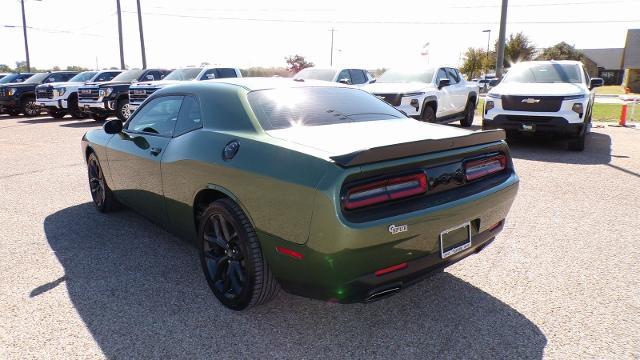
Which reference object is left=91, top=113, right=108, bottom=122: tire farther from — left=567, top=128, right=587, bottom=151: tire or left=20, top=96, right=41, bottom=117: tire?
left=567, top=128, right=587, bottom=151: tire

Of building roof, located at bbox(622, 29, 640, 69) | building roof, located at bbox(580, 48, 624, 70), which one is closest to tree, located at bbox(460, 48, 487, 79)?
building roof, located at bbox(622, 29, 640, 69)

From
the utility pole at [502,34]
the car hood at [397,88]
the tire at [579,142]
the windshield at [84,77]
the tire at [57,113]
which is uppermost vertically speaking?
the utility pole at [502,34]

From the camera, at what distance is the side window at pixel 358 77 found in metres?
13.9

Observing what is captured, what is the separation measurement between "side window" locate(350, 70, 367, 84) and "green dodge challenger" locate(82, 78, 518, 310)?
33.5 ft

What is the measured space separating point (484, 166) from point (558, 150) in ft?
24.5

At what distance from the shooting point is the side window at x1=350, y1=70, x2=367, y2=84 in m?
13.9

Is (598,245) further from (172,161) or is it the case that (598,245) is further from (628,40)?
(628,40)

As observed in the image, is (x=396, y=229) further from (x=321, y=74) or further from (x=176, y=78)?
(x=176, y=78)

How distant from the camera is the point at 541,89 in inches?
369

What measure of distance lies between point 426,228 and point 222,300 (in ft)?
4.80

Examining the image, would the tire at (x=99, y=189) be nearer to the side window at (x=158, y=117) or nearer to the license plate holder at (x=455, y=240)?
the side window at (x=158, y=117)

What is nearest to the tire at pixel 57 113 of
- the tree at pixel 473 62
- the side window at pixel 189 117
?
the side window at pixel 189 117

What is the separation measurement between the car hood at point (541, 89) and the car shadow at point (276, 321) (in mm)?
6885

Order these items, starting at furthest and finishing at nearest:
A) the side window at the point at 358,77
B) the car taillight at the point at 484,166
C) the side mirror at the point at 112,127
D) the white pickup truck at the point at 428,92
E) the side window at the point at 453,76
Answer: the side window at the point at 358,77 → the side window at the point at 453,76 → the white pickup truck at the point at 428,92 → the side mirror at the point at 112,127 → the car taillight at the point at 484,166
